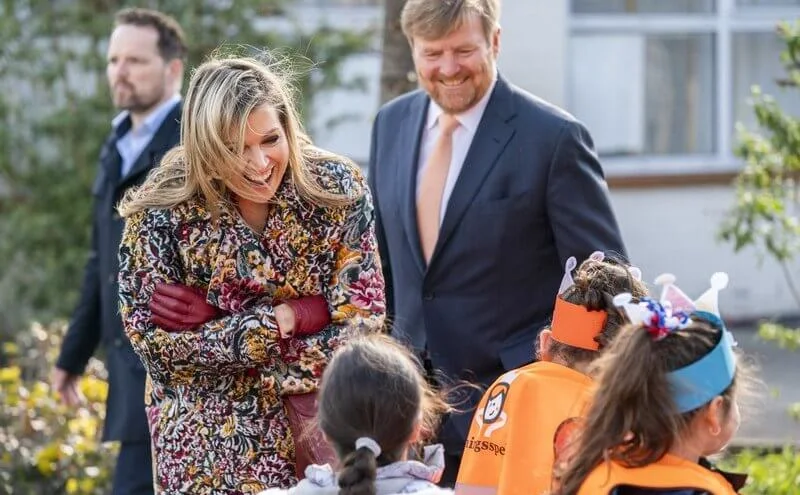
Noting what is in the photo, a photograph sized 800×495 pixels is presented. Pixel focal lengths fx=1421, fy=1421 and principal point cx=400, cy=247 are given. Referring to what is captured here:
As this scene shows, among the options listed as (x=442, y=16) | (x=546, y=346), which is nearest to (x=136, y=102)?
(x=442, y=16)

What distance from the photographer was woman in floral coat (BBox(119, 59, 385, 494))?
12.1 feet

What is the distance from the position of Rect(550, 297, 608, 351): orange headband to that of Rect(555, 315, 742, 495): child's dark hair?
709 millimetres

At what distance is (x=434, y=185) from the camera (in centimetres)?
474

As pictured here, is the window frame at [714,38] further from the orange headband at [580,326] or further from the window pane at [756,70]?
the orange headband at [580,326]

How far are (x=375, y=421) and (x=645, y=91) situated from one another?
945 centimetres

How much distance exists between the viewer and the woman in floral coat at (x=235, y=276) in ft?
12.1

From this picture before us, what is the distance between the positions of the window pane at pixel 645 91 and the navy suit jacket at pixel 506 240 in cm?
728

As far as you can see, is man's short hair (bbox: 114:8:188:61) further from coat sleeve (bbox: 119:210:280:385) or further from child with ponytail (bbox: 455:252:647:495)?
child with ponytail (bbox: 455:252:647:495)

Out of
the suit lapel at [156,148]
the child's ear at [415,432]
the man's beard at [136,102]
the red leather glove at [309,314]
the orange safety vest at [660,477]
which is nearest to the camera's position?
the orange safety vest at [660,477]

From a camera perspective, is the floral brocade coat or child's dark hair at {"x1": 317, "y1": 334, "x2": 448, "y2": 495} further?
the floral brocade coat

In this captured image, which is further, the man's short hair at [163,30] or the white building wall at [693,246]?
the white building wall at [693,246]

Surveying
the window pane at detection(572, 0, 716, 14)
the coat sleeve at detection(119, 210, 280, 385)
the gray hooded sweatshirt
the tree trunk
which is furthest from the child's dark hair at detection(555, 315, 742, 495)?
the window pane at detection(572, 0, 716, 14)

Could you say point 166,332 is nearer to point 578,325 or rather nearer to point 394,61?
point 578,325

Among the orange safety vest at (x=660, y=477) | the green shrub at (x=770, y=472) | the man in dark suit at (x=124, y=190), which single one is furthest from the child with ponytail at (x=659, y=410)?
the man in dark suit at (x=124, y=190)
